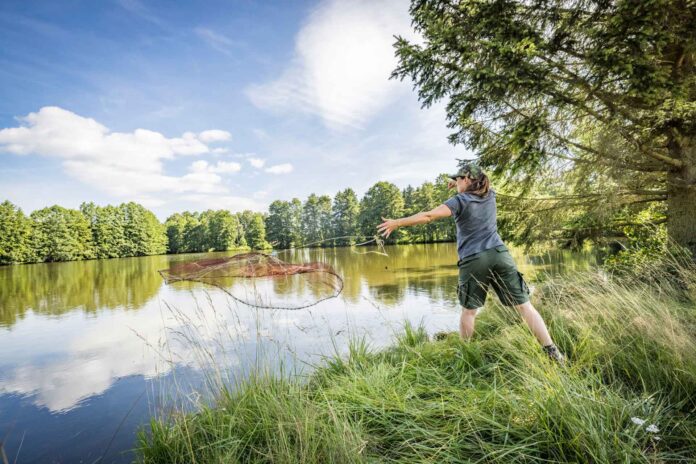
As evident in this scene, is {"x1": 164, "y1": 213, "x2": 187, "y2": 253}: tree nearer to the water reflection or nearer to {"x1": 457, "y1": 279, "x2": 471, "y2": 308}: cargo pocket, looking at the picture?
the water reflection

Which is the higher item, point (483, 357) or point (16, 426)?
point (483, 357)

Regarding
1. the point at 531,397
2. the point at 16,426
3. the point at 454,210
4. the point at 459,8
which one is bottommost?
the point at 16,426

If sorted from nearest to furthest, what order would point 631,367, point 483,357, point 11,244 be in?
point 631,367
point 483,357
point 11,244

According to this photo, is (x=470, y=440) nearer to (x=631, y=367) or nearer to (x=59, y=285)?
(x=631, y=367)

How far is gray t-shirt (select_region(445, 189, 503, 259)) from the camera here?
→ 9.83 ft

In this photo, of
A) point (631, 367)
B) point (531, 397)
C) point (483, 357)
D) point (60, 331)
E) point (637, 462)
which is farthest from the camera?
point (60, 331)

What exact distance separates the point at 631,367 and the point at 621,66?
3683mm

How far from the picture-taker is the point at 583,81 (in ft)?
15.8

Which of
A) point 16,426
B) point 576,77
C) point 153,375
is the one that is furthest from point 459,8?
point 16,426

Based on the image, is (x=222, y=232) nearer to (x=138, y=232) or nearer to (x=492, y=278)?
(x=138, y=232)

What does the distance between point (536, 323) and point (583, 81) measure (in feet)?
13.3

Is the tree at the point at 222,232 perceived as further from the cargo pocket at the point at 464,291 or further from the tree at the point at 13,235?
the cargo pocket at the point at 464,291

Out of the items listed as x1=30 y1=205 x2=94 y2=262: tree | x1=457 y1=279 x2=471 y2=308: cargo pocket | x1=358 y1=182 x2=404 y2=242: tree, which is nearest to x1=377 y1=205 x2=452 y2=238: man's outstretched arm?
x1=457 y1=279 x2=471 y2=308: cargo pocket

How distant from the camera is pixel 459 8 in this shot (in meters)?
5.64
